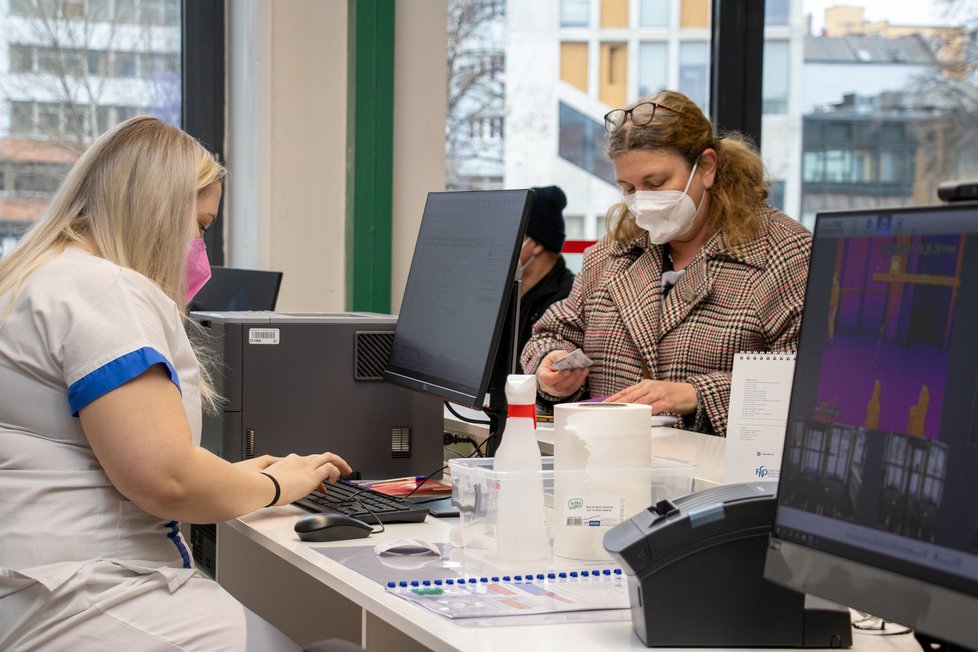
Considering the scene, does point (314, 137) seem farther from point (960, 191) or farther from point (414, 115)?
point (960, 191)

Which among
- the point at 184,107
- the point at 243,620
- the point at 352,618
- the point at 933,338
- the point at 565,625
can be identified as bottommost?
the point at 352,618

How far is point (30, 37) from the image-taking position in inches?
133

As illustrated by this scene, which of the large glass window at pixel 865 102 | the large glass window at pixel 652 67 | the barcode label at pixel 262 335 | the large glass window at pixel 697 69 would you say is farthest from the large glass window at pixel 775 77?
the barcode label at pixel 262 335

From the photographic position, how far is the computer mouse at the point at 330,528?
5.05 feet

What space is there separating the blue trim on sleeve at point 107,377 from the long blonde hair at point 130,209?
197mm

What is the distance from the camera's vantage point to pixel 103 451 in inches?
52.9

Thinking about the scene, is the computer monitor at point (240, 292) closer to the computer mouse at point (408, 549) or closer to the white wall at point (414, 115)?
the white wall at point (414, 115)

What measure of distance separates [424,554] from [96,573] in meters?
0.41

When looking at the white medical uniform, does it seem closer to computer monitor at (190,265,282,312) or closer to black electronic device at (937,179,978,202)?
black electronic device at (937,179,978,202)

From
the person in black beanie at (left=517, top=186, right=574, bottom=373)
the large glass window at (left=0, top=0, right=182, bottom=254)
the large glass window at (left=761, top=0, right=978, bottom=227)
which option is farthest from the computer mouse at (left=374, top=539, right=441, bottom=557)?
the large glass window at (left=761, top=0, right=978, bottom=227)

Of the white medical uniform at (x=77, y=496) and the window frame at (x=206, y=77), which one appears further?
the window frame at (x=206, y=77)

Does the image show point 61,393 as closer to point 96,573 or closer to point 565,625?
point 96,573

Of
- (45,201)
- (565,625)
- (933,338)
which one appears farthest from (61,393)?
(45,201)

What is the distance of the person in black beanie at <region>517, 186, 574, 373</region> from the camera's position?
3.20 m
